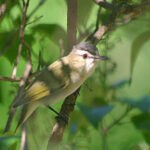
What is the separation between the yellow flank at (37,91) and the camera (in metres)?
0.85

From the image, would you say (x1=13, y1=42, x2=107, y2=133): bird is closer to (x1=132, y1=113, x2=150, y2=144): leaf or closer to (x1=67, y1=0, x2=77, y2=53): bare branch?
(x1=67, y1=0, x2=77, y2=53): bare branch

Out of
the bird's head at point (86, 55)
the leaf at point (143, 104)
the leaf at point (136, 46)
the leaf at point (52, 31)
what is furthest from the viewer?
the bird's head at point (86, 55)

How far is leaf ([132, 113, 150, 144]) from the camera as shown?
34 centimetres

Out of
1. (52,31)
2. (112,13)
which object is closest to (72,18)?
(52,31)

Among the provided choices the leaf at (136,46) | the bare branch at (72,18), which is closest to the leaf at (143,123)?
the leaf at (136,46)

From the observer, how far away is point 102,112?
1.41 ft

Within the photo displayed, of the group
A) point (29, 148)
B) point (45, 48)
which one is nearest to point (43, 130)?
point (29, 148)

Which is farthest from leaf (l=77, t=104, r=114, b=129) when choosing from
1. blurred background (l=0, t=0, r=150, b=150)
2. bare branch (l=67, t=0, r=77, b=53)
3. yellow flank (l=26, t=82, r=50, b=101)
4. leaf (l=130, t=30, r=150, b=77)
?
yellow flank (l=26, t=82, r=50, b=101)

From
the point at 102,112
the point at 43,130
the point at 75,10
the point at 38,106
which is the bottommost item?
the point at 38,106

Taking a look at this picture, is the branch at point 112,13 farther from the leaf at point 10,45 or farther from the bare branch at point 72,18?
the leaf at point 10,45

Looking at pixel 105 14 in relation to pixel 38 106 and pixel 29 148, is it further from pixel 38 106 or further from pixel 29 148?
pixel 29 148

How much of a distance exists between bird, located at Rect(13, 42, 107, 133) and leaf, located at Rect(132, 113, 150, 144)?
1.47 feet

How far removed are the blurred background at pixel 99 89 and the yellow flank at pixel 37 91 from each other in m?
0.06

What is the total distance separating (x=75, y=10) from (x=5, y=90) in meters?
0.40
